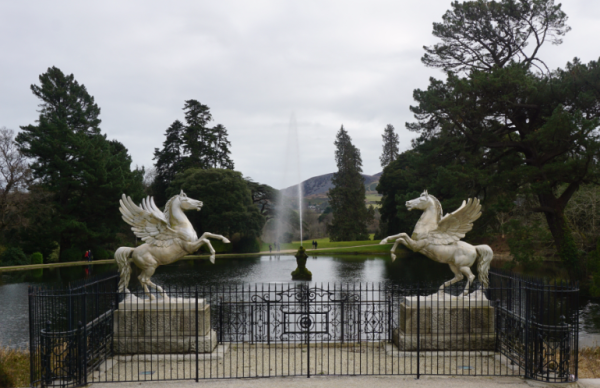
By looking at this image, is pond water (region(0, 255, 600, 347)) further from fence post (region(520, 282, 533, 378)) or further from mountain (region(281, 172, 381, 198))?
mountain (region(281, 172, 381, 198))

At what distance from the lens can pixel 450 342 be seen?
942 centimetres

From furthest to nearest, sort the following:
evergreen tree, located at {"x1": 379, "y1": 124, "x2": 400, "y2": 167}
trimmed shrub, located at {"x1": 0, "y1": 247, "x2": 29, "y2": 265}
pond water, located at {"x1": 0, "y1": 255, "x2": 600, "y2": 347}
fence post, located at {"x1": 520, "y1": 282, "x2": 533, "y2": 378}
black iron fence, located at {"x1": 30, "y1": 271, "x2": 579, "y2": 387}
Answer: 1. evergreen tree, located at {"x1": 379, "y1": 124, "x2": 400, "y2": 167}
2. trimmed shrub, located at {"x1": 0, "y1": 247, "x2": 29, "y2": 265}
3. pond water, located at {"x1": 0, "y1": 255, "x2": 600, "y2": 347}
4. black iron fence, located at {"x1": 30, "y1": 271, "x2": 579, "y2": 387}
5. fence post, located at {"x1": 520, "y1": 282, "x2": 533, "y2": 378}

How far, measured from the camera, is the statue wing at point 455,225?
Answer: 9.72 meters

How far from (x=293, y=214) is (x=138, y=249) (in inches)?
1803

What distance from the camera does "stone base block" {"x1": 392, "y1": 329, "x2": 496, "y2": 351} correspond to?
943cm

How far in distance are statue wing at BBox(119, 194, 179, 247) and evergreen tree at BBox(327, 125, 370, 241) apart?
44184 millimetres

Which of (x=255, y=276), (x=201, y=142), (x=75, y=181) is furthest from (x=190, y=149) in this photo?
(x=255, y=276)

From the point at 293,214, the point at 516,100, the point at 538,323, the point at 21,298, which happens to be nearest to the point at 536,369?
the point at 538,323

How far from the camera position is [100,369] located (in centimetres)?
855

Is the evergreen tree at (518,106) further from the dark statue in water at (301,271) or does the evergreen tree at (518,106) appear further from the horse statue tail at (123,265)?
the horse statue tail at (123,265)

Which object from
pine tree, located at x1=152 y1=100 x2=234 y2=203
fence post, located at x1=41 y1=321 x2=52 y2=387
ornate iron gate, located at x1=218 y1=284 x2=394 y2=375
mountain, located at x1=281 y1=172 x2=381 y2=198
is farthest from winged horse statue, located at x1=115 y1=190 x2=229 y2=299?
mountain, located at x1=281 y1=172 x2=381 y2=198

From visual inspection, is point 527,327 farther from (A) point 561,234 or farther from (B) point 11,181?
(B) point 11,181

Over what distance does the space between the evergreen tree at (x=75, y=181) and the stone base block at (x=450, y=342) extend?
31.6 meters

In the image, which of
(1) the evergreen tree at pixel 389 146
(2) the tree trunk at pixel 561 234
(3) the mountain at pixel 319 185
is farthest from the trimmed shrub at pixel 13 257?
(3) the mountain at pixel 319 185
